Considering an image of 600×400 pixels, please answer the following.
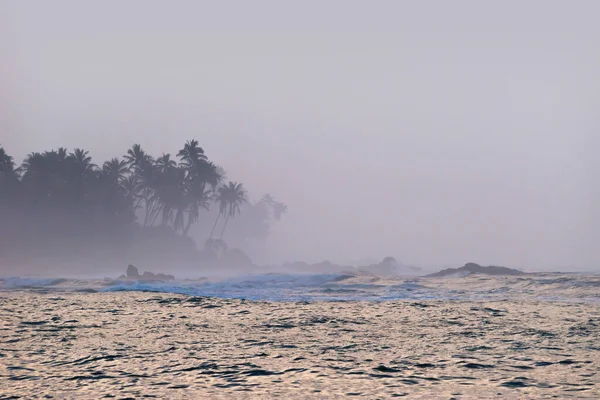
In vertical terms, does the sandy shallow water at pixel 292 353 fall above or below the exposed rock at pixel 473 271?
below

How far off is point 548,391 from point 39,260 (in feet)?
223

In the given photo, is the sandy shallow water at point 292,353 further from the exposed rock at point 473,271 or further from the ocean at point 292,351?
the exposed rock at point 473,271

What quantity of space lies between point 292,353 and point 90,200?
7080 cm

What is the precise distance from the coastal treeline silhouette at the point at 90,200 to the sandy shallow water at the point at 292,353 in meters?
63.5

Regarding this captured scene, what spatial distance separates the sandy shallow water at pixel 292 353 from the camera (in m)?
2.43

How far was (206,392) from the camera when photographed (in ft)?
7.73

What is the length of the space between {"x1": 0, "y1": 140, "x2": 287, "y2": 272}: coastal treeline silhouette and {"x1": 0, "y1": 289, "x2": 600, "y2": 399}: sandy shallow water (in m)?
63.5

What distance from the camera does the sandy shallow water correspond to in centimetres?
243

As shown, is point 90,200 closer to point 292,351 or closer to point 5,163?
point 5,163

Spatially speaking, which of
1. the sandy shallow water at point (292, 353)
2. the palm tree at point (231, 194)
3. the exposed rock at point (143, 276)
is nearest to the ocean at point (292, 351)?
the sandy shallow water at point (292, 353)

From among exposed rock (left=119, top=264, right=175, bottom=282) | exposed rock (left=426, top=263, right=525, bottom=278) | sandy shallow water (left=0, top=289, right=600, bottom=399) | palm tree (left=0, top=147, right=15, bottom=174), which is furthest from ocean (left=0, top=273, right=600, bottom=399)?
palm tree (left=0, top=147, right=15, bottom=174)

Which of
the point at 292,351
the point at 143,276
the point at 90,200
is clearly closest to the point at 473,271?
the point at 143,276

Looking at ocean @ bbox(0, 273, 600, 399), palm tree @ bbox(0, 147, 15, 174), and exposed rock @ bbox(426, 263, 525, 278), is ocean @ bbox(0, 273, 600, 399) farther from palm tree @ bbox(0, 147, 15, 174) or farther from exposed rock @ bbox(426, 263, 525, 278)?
palm tree @ bbox(0, 147, 15, 174)

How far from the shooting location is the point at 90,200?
69.8 metres
